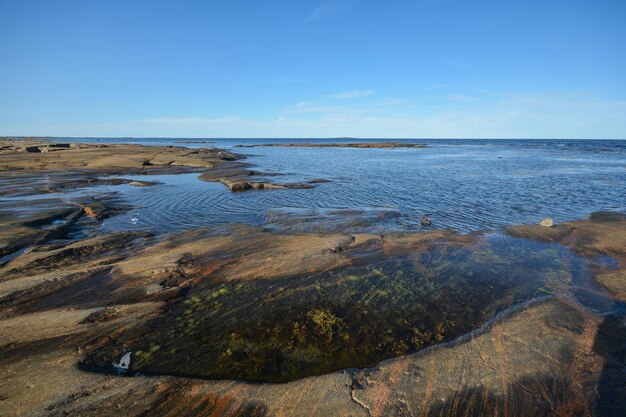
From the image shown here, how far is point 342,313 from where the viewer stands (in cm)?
757

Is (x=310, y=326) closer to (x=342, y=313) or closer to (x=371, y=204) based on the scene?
(x=342, y=313)

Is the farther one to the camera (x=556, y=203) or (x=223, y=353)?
(x=556, y=203)

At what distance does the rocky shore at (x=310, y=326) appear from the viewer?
16.2 ft

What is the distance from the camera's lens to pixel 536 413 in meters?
4.75

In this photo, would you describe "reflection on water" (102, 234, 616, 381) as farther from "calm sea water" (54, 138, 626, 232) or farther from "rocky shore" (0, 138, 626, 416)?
"calm sea water" (54, 138, 626, 232)

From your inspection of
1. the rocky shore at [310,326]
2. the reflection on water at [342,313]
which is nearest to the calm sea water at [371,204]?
the rocky shore at [310,326]

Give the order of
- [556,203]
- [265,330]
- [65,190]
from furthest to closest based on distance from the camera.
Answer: [65,190] → [556,203] → [265,330]

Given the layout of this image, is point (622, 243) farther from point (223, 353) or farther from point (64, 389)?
point (64, 389)

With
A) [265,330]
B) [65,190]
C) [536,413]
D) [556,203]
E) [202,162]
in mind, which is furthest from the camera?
[202,162]

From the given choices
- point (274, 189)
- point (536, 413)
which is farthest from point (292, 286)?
point (274, 189)

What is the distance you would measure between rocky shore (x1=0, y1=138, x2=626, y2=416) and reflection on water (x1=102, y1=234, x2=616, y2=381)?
0.14 ft

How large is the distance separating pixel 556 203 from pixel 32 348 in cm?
2704

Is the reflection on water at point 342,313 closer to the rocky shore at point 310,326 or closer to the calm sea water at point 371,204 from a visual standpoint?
the rocky shore at point 310,326

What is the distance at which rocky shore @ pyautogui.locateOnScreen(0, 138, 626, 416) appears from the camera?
495 cm
